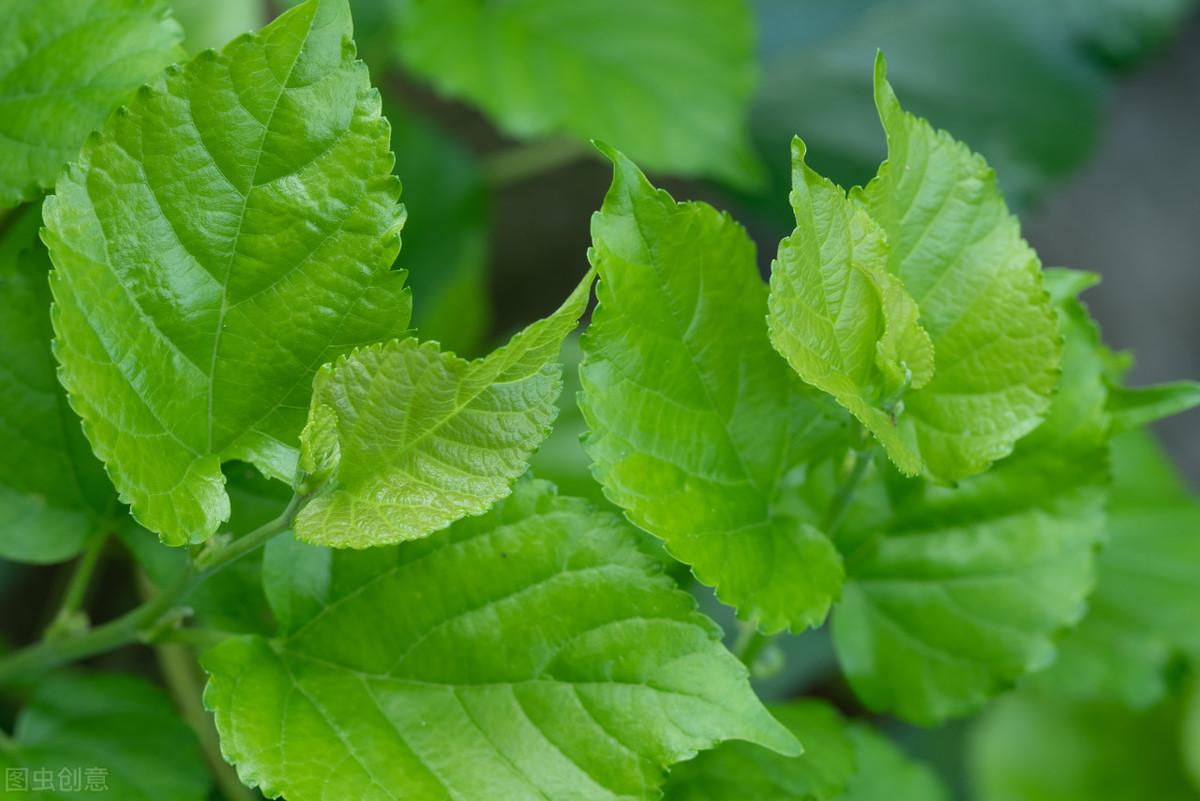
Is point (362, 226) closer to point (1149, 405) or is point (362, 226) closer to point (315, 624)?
point (315, 624)

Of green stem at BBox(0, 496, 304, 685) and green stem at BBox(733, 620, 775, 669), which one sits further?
green stem at BBox(733, 620, 775, 669)

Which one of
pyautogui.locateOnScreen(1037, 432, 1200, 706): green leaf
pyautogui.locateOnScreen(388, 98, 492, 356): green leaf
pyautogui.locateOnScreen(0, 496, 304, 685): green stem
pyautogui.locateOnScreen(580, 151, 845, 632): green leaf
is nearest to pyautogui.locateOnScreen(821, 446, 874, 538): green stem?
pyautogui.locateOnScreen(580, 151, 845, 632): green leaf

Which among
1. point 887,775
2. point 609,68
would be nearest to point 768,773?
point 887,775

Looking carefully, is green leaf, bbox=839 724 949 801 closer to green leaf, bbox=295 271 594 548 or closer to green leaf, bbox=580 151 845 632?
green leaf, bbox=580 151 845 632

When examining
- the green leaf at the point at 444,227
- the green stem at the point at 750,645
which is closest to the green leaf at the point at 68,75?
the green stem at the point at 750,645

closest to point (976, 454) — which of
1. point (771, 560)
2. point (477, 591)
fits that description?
point (771, 560)

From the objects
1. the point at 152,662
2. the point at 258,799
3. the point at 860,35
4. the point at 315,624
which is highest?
the point at 860,35

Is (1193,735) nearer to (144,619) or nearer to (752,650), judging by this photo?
(752,650)
